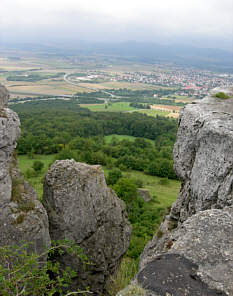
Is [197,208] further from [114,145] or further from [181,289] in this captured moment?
[114,145]

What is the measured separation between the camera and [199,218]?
25.3 ft

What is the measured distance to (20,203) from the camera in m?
12.0

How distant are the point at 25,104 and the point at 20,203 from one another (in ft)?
394

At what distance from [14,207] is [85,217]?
3662 mm

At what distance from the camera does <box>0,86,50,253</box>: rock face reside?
11.1 meters

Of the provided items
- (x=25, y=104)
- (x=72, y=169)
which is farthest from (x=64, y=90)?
(x=72, y=169)

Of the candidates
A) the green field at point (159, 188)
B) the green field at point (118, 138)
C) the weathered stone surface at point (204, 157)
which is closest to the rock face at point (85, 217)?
the weathered stone surface at point (204, 157)

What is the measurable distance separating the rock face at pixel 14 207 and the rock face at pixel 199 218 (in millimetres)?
4740

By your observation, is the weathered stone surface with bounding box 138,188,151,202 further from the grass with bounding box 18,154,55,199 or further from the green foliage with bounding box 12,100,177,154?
the green foliage with bounding box 12,100,177,154

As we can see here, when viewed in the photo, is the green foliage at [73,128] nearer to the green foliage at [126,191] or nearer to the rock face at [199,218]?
the green foliage at [126,191]

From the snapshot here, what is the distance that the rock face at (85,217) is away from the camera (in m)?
13.8

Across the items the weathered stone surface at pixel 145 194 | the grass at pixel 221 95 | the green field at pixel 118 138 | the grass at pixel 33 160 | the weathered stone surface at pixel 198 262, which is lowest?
the weathered stone surface at pixel 145 194

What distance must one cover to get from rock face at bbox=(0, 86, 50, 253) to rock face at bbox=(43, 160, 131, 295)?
1322mm

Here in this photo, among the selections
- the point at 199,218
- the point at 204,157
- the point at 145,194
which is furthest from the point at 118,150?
the point at 199,218
